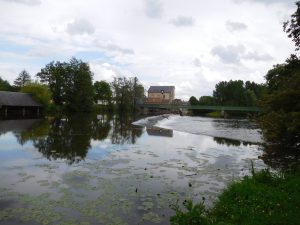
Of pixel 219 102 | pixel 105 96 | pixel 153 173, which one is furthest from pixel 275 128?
pixel 219 102

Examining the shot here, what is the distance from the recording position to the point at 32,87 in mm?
74000

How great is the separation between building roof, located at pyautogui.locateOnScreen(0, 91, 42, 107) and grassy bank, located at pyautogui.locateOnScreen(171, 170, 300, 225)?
194ft

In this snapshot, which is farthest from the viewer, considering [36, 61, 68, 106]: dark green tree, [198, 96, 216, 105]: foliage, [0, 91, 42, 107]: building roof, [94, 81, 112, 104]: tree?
[198, 96, 216, 105]: foliage

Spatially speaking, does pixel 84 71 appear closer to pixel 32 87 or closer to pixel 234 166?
pixel 32 87

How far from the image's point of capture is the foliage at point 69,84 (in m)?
86.7

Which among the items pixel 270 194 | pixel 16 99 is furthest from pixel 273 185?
pixel 16 99

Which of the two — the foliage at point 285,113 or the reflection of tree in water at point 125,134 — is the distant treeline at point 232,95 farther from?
the foliage at point 285,113

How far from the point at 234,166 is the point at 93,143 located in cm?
1156

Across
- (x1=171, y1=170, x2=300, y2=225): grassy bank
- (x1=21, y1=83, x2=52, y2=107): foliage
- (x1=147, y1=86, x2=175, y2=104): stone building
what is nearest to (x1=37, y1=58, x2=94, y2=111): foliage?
(x1=21, y1=83, x2=52, y2=107): foliage

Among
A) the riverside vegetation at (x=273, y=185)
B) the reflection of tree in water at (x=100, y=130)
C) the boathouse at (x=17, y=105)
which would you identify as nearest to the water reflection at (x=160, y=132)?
the reflection of tree in water at (x=100, y=130)

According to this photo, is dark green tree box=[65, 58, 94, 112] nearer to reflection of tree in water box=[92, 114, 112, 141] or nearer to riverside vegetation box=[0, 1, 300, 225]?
reflection of tree in water box=[92, 114, 112, 141]

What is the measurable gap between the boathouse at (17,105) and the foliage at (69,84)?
14032 mm

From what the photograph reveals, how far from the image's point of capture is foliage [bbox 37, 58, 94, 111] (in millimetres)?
86688

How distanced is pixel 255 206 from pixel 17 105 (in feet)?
207
